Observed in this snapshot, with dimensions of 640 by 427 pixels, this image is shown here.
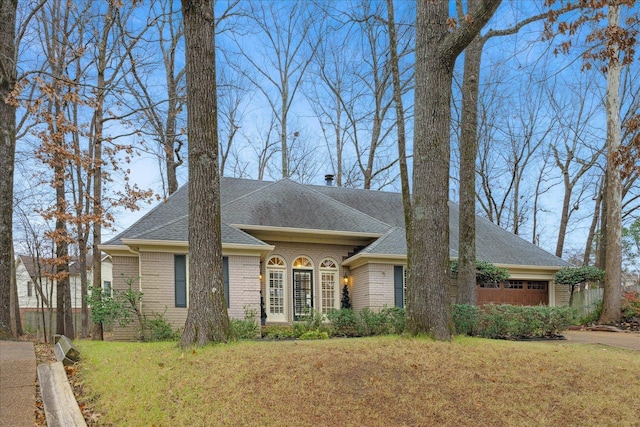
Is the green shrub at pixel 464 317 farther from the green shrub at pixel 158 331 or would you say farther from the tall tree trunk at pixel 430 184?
the green shrub at pixel 158 331

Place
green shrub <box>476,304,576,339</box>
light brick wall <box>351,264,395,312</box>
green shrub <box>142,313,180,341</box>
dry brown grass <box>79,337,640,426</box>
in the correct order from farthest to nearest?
light brick wall <box>351,264,395,312</box> → green shrub <box>142,313,180,341</box> → green shrub <box>476,304,576,339</box> → dry brown grass <box>79,337,640,426</box>

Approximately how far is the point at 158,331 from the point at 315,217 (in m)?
6.60

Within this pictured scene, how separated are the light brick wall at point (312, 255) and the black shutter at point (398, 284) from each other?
189 centimetres

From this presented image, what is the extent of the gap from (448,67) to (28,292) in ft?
120

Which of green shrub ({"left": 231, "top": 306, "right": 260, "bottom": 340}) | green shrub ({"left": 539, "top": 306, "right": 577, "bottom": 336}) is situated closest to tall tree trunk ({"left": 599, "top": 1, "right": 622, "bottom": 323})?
green shrub ({"left": 539, "top": 306, "right": 577, "bottom": 336})

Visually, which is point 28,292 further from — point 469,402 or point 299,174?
point 469,402

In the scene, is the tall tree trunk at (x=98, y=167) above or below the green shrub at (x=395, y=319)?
above

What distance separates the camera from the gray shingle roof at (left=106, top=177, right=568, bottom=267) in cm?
1367

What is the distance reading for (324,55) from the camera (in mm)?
26203

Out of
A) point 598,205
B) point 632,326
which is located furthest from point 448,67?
point 598,205

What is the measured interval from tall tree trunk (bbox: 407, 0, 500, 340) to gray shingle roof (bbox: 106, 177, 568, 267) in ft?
21.2

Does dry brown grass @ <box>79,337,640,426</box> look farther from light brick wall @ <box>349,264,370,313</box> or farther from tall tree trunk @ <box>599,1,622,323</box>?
tall tree trunk @ <box>599,1,622,323</box>

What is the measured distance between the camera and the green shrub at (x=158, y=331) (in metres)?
11.6

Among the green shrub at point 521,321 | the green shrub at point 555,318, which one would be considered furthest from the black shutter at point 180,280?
the green shrub at point 555,318
